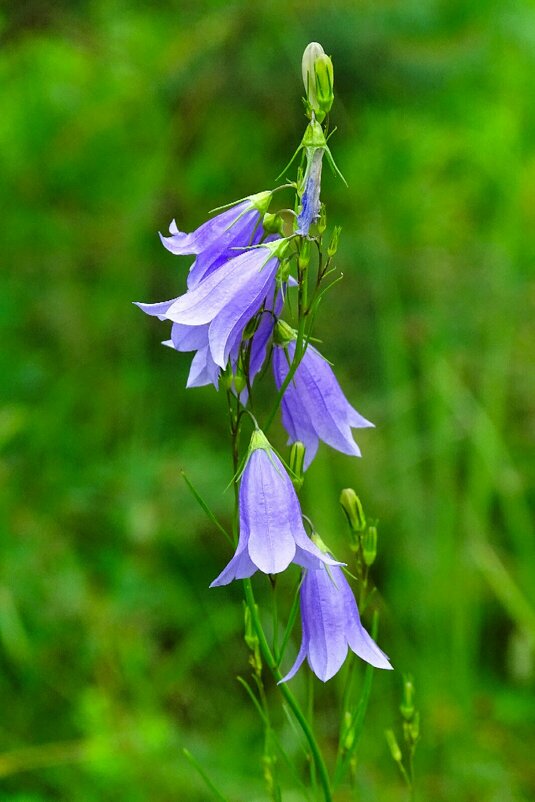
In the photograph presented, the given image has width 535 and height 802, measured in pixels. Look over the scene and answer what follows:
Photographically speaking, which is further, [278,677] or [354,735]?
[354,735]

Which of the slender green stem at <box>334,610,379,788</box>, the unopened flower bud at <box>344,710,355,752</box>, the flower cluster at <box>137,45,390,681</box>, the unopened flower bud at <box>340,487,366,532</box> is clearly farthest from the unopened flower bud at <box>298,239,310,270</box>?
the unopened flower bud at <box>344,710,355,752</box>

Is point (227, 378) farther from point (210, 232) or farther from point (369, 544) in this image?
point (369, 544)

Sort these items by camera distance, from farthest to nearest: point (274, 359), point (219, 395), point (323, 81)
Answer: point (219, 395), point (274, 359), point (323, 81)

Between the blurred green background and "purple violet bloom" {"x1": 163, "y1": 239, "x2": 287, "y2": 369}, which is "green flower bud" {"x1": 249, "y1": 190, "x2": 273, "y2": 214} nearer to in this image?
"purple violet bloom" {"x1": 163, "y1": 239, "x2": 287, "y2": 369}

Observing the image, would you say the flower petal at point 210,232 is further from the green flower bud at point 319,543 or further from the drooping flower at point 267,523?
the green flower bud at point 319,543

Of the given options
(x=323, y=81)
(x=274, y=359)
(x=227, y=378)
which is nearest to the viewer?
(x=323, y=81)

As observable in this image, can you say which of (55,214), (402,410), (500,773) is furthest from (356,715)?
(55,214)

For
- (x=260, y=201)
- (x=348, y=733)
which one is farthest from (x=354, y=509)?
(x=260, y=201)
